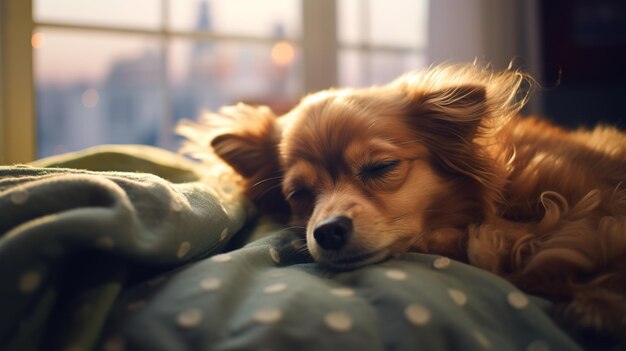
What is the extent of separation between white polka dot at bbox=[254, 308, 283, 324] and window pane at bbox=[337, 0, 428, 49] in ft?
8.17

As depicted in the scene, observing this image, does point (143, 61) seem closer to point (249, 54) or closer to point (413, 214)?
point (249, 54)

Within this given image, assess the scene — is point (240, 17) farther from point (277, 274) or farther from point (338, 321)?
point (338, 321)

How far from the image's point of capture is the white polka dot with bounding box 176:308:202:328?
0.75m

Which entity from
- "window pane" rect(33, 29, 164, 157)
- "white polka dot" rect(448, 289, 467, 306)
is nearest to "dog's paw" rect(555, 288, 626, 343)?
"white polka dot" rect(448, 289, 467, 306)

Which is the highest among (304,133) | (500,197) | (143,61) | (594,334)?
(143,61)

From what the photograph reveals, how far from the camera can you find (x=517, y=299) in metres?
0.86

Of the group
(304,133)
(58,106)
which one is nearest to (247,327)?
(304,133)

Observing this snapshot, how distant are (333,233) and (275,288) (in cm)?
31

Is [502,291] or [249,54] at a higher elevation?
[249,54]

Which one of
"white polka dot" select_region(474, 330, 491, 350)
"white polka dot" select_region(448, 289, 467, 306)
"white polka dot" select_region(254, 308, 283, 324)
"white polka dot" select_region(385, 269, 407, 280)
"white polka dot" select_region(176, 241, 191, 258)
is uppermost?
"white polka dot" select_region(176, 241, 191, 258)

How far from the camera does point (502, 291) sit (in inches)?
34.6

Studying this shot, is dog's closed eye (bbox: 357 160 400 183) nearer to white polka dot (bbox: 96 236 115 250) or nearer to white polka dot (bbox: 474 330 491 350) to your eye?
white polka dot (bbox: 474 330 491 350)

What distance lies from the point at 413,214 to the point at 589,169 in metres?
0.48

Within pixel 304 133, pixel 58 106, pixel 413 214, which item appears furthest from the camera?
pixel 58 106
